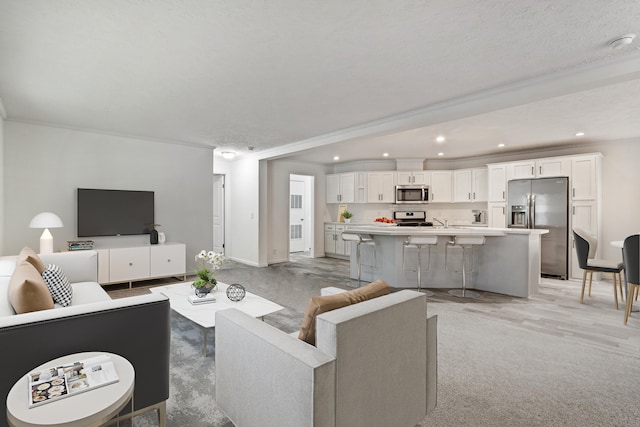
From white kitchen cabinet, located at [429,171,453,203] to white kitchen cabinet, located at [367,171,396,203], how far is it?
0.88m

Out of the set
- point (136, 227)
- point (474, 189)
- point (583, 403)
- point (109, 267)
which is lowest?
point (583, 403)

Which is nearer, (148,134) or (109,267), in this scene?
(109,267)

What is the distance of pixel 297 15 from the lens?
6.67 feet

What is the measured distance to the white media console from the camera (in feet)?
15.4

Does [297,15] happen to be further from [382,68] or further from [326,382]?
[326,382]

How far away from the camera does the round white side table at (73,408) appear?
43.4 inches

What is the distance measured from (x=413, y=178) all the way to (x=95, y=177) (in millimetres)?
6222

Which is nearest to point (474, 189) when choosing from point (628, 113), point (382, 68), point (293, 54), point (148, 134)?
point (628, 113)

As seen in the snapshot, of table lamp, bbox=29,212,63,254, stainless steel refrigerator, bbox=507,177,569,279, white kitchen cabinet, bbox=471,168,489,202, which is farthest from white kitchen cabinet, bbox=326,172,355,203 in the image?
table lamp, bbox=29,212,63,254

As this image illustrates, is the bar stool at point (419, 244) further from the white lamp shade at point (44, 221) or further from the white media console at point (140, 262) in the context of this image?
the white lamp shade at point (44, 221)

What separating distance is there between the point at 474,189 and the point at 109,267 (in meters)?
7.03

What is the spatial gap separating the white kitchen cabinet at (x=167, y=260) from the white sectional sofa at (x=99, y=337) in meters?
3.16

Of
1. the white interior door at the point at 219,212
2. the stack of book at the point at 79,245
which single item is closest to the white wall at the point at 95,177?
the stack of book at the point at 79,245

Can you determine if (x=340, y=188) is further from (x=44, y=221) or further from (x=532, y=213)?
(x=44, y=221)
